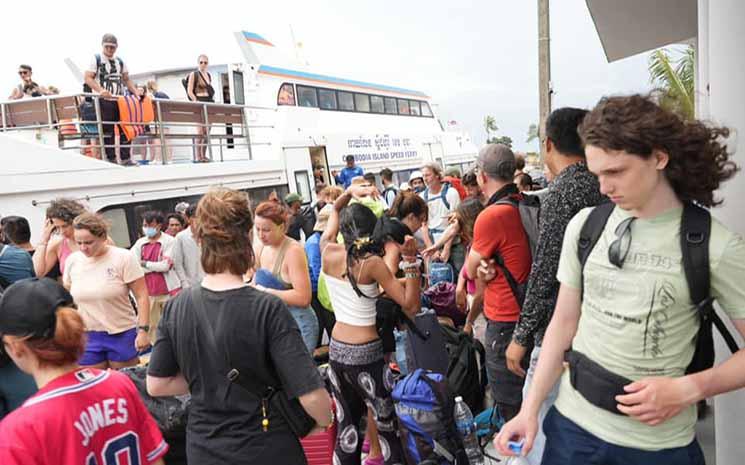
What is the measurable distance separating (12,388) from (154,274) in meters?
3.40

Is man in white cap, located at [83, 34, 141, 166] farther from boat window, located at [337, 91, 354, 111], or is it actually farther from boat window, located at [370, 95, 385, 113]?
boat window, located at [370, 95, 385, 113]

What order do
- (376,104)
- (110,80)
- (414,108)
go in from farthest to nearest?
(414,108), (376,104), (110,80)

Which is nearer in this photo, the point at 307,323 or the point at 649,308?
the point at 649,308

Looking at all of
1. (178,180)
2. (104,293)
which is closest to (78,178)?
(178,180)

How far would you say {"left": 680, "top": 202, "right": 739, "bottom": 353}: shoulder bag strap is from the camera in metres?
1.43

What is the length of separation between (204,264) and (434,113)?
20.7 m

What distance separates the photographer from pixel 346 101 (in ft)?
53.2

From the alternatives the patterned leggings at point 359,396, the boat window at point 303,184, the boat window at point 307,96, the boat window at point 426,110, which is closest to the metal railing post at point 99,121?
the boat window at point 303,184

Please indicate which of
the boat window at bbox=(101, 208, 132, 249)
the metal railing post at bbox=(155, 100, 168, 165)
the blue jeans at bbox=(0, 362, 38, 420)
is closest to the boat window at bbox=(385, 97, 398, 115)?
the metal railing post at bbox=(155, 100, 168, 165)

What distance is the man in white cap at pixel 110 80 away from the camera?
316 inches

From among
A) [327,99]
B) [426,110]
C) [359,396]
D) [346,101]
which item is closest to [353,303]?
[359,396]

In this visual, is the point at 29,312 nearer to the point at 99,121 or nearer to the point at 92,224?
the point at 92,224

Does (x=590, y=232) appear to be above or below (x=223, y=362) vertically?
above

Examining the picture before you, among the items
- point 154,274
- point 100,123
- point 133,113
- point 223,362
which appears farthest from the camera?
point 133,113
